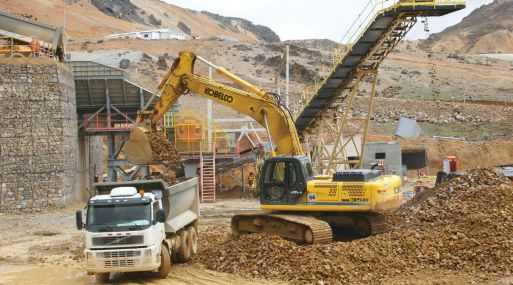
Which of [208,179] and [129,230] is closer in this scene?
[129,230]

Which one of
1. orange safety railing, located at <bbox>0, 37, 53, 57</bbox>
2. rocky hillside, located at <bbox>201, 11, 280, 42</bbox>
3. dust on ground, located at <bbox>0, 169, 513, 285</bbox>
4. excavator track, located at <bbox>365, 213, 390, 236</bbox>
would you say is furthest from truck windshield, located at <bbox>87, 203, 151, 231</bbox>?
rocky hillside, located at <bbox>201, 11, 280, 42</bbox>

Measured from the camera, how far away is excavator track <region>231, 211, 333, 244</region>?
57.1ft

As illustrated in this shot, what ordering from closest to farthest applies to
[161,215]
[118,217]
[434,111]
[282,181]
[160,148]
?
1. [118,217]
2. [161,215]
3. [282,181]
4. [160,148]
5. [434,111]

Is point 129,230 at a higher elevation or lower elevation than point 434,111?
lower

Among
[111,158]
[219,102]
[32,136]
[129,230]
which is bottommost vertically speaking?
[129,230]

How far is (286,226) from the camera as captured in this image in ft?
59.4

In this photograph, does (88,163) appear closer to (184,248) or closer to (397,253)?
(184,248)

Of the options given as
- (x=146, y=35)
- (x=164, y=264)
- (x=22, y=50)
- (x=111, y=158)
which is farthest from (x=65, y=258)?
(x=146, y=35)

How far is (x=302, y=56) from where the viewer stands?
292 feet

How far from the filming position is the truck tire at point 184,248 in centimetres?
1820

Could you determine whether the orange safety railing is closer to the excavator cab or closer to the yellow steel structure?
the yellow steel structure

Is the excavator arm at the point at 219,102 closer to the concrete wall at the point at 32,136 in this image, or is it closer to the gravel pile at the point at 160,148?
the gravel pile at the point at 160,148

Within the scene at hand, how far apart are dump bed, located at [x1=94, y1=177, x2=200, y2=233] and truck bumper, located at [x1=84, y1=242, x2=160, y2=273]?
1.76m

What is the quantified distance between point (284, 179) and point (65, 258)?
6339mm
